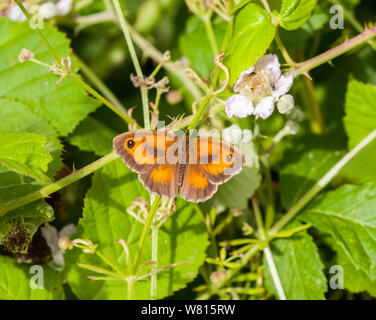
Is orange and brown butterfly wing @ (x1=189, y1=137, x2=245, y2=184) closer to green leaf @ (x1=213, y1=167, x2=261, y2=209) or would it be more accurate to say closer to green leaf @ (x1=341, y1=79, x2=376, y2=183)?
green leaf @ (x1=213, y1=167, x2=261, y2=209)

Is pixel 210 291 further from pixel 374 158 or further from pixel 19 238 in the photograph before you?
pixel 374 158

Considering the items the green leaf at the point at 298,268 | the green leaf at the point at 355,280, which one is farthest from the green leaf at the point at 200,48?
the green leaf at the point at 355,280

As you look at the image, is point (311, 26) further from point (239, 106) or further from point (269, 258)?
point (269, 258)

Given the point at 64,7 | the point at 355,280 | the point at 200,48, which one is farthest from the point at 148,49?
the point at 355,280

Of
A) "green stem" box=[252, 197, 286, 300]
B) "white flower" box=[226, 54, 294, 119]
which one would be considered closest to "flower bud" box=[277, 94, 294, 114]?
"white flower" box=[226, 54, 294, 119]

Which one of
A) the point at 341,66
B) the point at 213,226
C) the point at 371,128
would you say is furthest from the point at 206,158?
the point at 341,66
